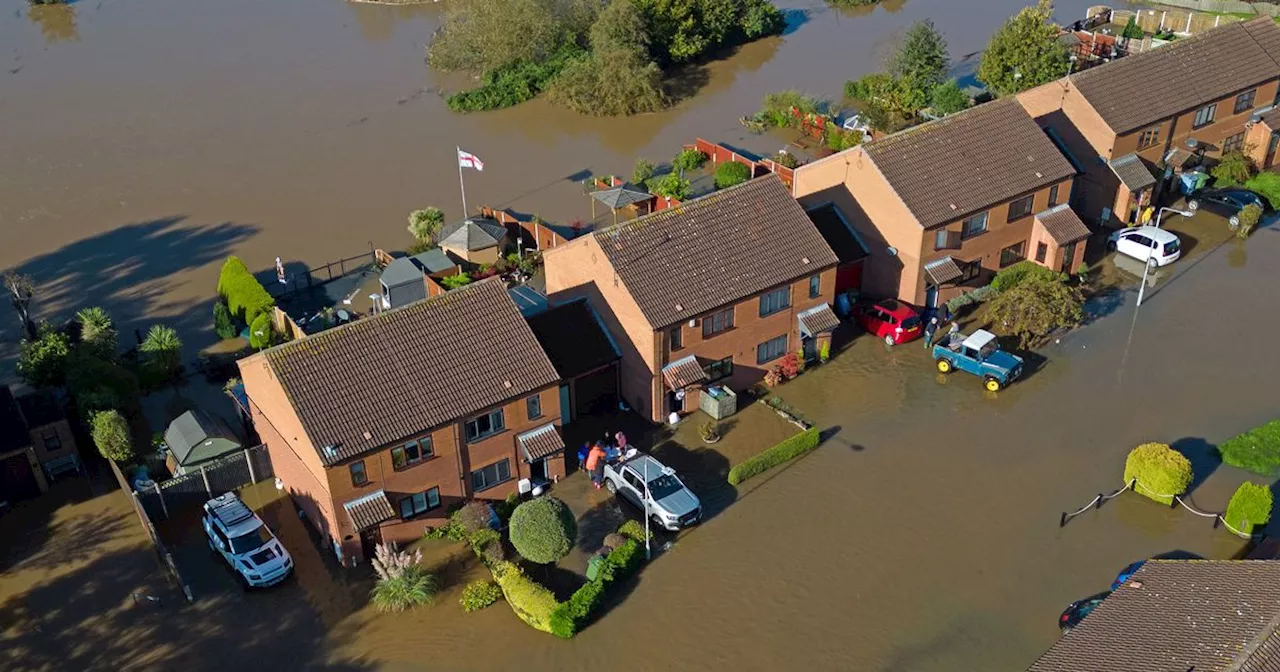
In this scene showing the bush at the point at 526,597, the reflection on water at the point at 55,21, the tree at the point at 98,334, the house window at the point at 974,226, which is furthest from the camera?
the reflection on water at the point at 55,21

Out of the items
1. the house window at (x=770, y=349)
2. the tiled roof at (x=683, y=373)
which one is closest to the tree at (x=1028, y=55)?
the house window at (x=770, y=349)

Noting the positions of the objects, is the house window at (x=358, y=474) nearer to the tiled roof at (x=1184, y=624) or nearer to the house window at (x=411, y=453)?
the house window at (x=411, y=453)

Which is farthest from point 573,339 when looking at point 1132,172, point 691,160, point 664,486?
point 1132,172

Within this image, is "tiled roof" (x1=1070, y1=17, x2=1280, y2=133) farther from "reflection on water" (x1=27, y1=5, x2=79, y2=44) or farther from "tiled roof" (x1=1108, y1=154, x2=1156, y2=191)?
"reflection on water" (x1=27, y1=5, x2=79, y2=44)

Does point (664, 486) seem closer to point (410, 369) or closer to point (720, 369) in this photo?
point (720, 369)

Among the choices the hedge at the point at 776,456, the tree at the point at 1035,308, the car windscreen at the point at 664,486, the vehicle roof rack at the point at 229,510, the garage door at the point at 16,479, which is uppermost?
the garage door at the point at 16,479

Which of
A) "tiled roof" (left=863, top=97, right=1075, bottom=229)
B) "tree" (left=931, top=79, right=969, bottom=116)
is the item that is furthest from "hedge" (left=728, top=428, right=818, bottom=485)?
"tree" (left=931, top=79, right=969, bottom=116)

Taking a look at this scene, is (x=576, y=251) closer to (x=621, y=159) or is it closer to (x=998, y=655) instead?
(x=998, y=655)
